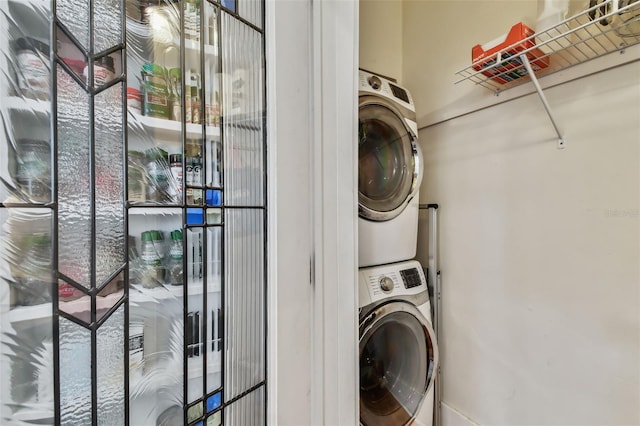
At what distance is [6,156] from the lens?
1.39 ft

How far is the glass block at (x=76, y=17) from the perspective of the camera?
1.52 feet

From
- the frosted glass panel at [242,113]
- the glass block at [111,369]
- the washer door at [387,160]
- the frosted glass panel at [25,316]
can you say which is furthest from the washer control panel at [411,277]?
the frosted glass panel at [25,316]

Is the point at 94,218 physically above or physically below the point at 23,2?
below

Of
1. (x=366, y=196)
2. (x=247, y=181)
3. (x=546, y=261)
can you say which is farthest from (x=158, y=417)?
(x=546, y=261)

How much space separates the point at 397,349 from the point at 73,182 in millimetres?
1515

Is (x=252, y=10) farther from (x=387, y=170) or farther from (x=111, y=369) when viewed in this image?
(x=387, y=170)

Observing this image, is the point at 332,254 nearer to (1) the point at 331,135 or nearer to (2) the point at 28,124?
(1) the point at 331,135

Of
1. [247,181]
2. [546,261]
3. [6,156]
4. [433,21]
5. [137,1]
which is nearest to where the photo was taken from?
[6,156]

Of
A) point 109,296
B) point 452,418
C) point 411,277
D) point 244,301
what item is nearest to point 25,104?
point 109,296

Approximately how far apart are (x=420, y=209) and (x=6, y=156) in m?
1.73

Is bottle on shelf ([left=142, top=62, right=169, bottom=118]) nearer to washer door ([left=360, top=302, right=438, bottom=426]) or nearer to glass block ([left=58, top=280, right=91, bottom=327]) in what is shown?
glass block ([left=58, top=280, right=91, bottom=327])

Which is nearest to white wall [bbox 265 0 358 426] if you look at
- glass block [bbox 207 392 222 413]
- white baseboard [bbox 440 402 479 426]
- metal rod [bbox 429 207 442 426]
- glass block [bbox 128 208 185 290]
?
glass block [bbox 207 392 222 413]

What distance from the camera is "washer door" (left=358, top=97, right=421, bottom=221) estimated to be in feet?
4.58

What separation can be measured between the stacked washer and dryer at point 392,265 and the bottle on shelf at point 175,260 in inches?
31.8
